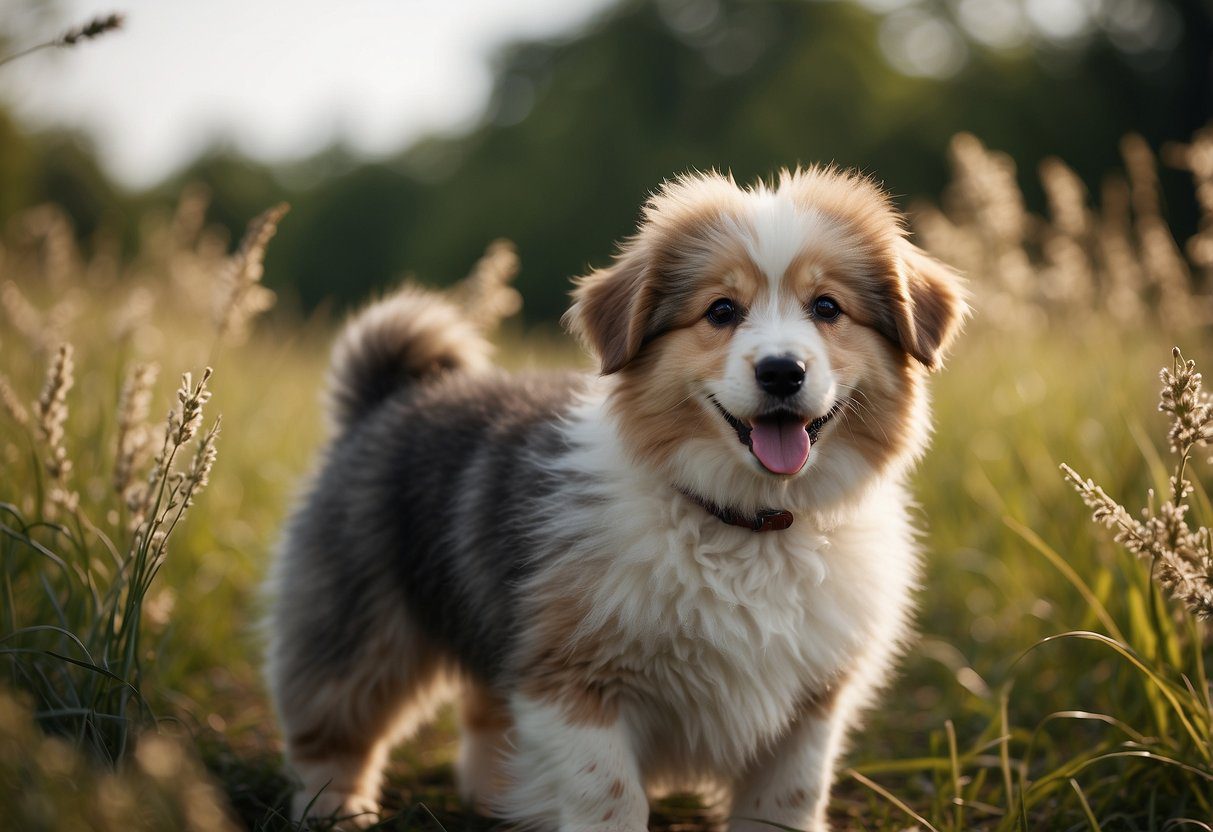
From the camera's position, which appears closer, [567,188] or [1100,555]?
[1100,555]

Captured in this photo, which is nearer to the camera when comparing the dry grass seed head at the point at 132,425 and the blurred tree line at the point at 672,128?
the dry grass seed head at the point at 132,425

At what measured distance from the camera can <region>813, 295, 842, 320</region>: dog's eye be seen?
275cm

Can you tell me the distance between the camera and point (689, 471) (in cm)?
270

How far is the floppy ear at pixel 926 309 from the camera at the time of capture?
2.81 meters

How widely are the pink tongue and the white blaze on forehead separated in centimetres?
39

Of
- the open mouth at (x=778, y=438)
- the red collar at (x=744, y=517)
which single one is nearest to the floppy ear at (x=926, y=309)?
the open mouth at (x=778, y=438)

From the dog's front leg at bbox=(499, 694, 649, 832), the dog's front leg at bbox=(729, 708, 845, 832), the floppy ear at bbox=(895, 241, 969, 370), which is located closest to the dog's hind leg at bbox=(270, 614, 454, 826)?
the dog's front leg at bbox=(499, 694, 649, 832)

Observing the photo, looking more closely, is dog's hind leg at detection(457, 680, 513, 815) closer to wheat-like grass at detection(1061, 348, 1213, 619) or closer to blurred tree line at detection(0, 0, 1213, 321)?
wheat-like grass at detection(1061, 348, 1213, 619)

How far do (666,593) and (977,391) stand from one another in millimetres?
4509

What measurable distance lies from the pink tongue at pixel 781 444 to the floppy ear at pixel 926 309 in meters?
0.47

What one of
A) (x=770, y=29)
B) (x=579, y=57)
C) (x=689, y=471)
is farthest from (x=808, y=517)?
(x=579, y=57)

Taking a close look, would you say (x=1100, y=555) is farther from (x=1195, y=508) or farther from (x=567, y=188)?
(x=567, y=188)

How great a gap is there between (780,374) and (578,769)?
1.11m

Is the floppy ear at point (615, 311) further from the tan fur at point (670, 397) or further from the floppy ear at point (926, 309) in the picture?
the floppy ear at point (926, 309)
